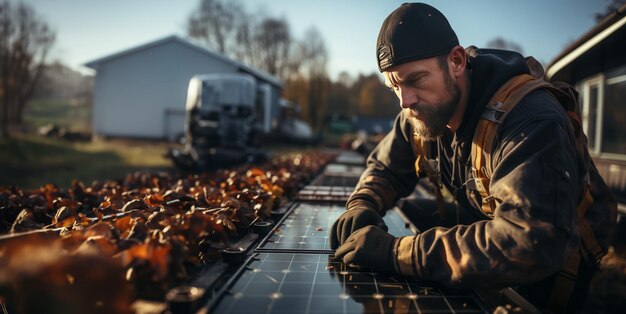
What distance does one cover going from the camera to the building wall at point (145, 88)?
89.1 feet

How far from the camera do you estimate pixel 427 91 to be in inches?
87.3

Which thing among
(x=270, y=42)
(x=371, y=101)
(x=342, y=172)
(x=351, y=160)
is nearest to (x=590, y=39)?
(x=342, y=172)

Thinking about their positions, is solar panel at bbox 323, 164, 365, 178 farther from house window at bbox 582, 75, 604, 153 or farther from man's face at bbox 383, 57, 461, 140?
house window at bbox 582, 75, 604, 153

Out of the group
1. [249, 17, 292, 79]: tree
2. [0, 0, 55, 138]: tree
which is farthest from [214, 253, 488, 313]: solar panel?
[249, 17, 292, 79]: tree

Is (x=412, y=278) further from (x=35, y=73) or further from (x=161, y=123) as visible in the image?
(x=35, y=73)

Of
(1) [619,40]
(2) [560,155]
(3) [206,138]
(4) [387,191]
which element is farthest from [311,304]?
(3) [206,138]

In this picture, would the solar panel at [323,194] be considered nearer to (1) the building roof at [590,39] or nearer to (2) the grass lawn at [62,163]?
(1) the building roof at [590,39]

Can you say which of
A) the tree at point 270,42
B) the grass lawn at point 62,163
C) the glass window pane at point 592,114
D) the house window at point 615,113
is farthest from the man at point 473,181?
the tree at point 270,42

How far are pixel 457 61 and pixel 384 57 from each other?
0.41 m

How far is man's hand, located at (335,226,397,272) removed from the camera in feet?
6.24

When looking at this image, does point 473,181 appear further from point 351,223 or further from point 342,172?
point 342,172

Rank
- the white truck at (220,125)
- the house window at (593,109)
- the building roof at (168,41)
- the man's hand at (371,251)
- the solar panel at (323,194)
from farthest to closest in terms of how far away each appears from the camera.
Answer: the building roof at (168,41), the white truck at (220,125), the house window at (593,109), the solar panel at (323,194), the man's hand at (371,251)

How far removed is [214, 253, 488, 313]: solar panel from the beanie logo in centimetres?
103

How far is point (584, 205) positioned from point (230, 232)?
6.04 ft
